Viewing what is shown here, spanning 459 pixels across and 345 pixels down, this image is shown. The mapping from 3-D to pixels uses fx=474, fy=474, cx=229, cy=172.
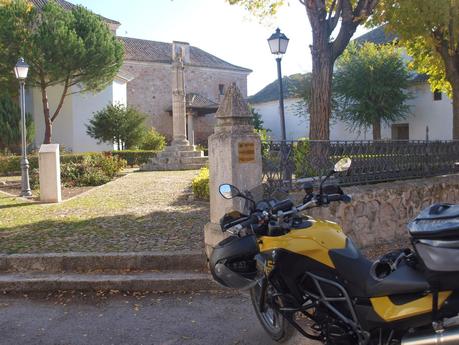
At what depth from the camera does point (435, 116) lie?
29938 millimetres

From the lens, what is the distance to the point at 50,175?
10.8 meters

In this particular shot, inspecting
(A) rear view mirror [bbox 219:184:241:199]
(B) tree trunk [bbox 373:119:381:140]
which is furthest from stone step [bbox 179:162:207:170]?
(A) rear view mirror [bbox 219:184:241:199]

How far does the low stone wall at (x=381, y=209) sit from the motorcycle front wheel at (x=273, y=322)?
2218mm

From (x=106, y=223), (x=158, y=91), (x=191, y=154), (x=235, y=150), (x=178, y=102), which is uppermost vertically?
(x=158, y=91)

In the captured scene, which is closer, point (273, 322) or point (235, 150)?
point (273, 322)

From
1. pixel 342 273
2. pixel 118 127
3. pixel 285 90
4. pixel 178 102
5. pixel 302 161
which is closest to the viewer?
pixel 342 273

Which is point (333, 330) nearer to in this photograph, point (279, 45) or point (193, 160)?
point (279, 45)

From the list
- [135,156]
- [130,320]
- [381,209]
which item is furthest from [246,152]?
[135,156]

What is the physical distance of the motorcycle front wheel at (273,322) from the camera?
Result: 3730 millimetres

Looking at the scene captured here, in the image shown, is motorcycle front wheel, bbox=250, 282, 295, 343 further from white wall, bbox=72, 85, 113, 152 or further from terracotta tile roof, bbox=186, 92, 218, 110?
terracotta tile roof, bbox=186, 92, 218, 110

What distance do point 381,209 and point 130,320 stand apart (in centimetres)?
425

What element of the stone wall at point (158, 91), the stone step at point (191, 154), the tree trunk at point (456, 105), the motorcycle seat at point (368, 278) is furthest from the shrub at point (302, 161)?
the stone wall at point (158, 91)

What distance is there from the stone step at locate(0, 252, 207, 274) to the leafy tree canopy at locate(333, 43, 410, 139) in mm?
26457

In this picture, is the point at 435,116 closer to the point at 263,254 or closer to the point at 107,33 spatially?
the point at 107,33
